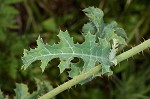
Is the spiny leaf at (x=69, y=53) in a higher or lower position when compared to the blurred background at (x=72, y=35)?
lower

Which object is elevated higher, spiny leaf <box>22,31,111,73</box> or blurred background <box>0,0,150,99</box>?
blurred background <box>0,0,150,99</box>

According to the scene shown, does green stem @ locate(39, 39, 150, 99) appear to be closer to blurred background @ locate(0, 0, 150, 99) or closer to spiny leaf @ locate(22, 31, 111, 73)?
spiny leaf @ locate(22, 31, 111, 73)

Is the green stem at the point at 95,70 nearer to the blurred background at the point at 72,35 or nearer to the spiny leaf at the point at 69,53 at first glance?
the spiny leaf at the point at 69,53

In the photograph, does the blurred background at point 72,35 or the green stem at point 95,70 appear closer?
the green stem at point 95,70

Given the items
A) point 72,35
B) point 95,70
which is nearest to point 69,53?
point 95,70

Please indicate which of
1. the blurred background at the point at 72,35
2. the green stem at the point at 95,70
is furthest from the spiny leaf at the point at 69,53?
the blurred background at the point at 72,35

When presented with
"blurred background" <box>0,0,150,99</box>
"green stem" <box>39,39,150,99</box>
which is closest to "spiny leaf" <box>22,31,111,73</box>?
"green stem" <box>39,39,150,99</box>

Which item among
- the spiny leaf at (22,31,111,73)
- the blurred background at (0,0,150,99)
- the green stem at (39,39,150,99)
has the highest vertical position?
the blurred background at (0,0,150,99)

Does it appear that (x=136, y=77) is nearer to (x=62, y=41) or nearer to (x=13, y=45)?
(x=13, y=45)
